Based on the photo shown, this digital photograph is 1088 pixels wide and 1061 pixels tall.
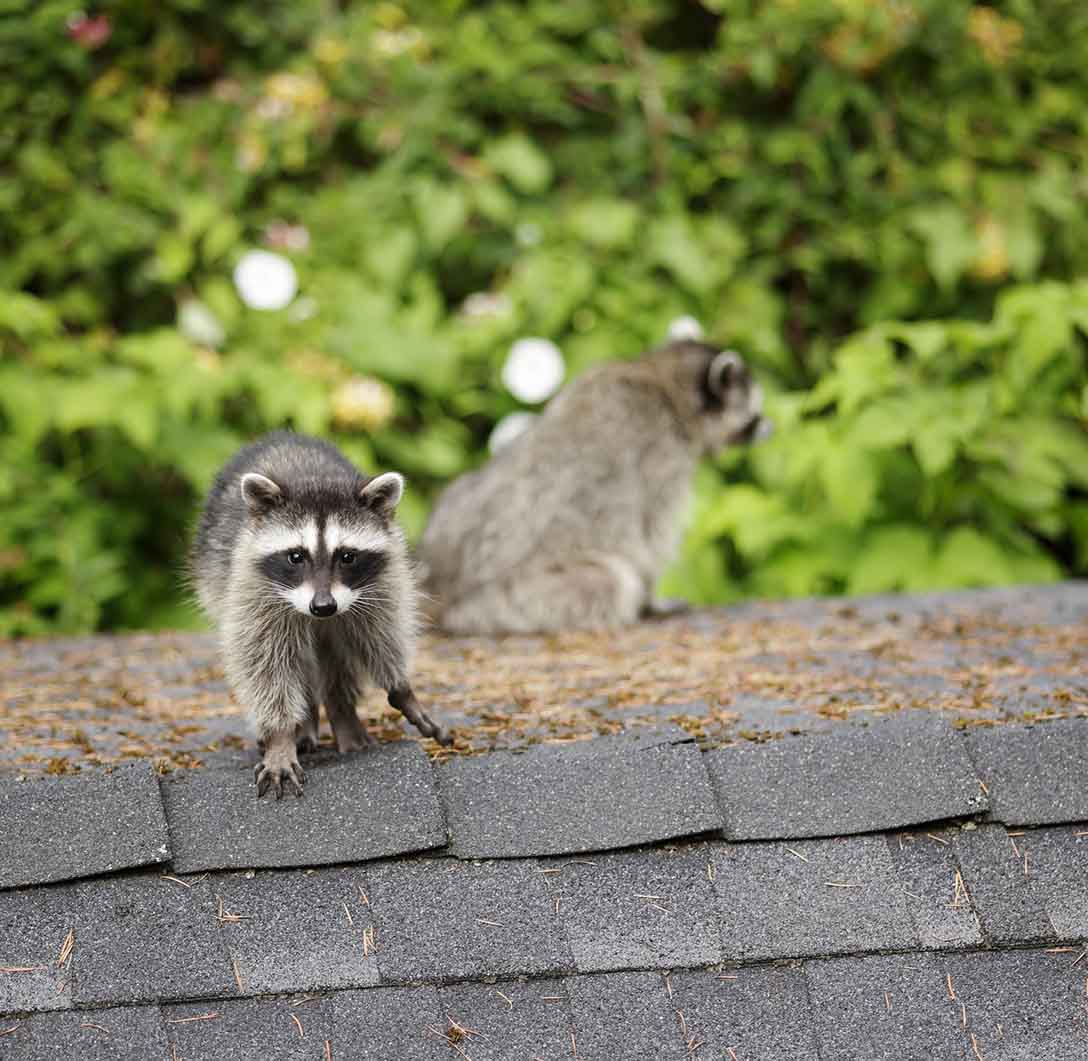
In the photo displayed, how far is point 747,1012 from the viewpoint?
2227 mm

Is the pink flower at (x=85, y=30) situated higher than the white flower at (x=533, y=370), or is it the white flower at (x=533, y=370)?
the pink flower at (x=85, y=30)

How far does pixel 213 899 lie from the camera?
2320mm

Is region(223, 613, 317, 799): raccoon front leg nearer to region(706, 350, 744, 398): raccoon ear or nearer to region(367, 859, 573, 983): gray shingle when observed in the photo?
region(367, 859, 573, 983): gray shingle

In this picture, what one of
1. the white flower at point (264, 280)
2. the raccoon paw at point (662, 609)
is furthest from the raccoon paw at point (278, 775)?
the white flower at point (264, 280)

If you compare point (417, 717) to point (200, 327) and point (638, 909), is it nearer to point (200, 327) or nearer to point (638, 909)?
point (638, 909)

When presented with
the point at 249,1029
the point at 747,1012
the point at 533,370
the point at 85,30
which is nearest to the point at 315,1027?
the point at 249,1029

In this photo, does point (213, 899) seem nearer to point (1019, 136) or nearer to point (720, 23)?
point (1019, 136)

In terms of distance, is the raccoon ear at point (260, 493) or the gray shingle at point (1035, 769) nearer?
the gray shingle at point (1035, 769)

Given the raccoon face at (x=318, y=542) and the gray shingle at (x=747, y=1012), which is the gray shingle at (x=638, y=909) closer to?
the gray shingle at (x=747, y=1012)

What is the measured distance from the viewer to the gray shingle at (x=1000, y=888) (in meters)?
2.35

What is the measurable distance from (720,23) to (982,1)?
143 cm

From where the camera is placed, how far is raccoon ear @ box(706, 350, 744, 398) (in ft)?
18.6

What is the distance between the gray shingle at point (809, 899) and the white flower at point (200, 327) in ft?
15.5

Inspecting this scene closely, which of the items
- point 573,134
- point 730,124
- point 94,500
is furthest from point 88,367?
point 730,124
